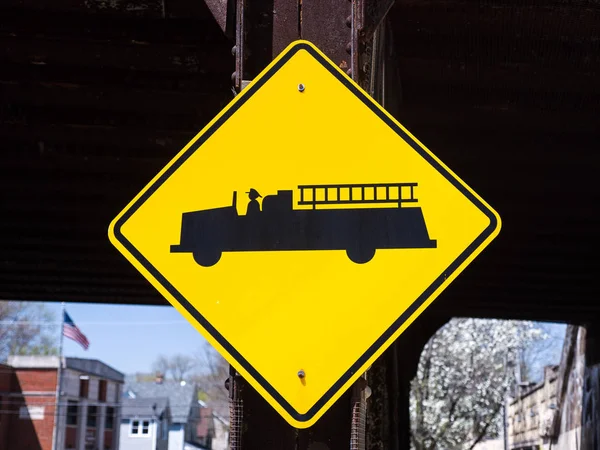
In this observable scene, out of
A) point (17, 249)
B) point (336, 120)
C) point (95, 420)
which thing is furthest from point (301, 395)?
point (95, 420)

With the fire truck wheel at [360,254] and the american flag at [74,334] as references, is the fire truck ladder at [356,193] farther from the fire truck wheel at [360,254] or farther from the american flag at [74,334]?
the american flag at [74,334]

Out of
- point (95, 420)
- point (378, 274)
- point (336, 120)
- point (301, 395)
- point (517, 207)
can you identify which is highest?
point (517, 207)

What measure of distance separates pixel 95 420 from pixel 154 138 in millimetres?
53557

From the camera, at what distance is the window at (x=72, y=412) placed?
56.4 metres

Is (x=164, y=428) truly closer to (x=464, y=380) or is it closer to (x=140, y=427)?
(x=140, y=427)

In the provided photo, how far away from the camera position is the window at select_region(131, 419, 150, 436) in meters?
70.4

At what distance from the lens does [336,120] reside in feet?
12.0

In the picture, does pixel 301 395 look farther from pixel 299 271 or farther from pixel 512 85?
pixel 512 85

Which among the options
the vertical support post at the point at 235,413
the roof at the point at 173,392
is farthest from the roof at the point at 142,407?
the vertical support post at the point at 235,413

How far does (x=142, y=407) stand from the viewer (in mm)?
71812

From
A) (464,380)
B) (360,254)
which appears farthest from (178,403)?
(360,254)

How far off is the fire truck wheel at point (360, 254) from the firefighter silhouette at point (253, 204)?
393 mm

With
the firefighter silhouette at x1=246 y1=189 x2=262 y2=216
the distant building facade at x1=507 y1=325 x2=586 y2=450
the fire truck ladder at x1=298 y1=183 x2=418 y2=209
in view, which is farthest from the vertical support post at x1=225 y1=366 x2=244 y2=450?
the distant building facade at x1=507 y1=325 x2=586 y2=450

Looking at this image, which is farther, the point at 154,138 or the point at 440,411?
the point at 440,411
